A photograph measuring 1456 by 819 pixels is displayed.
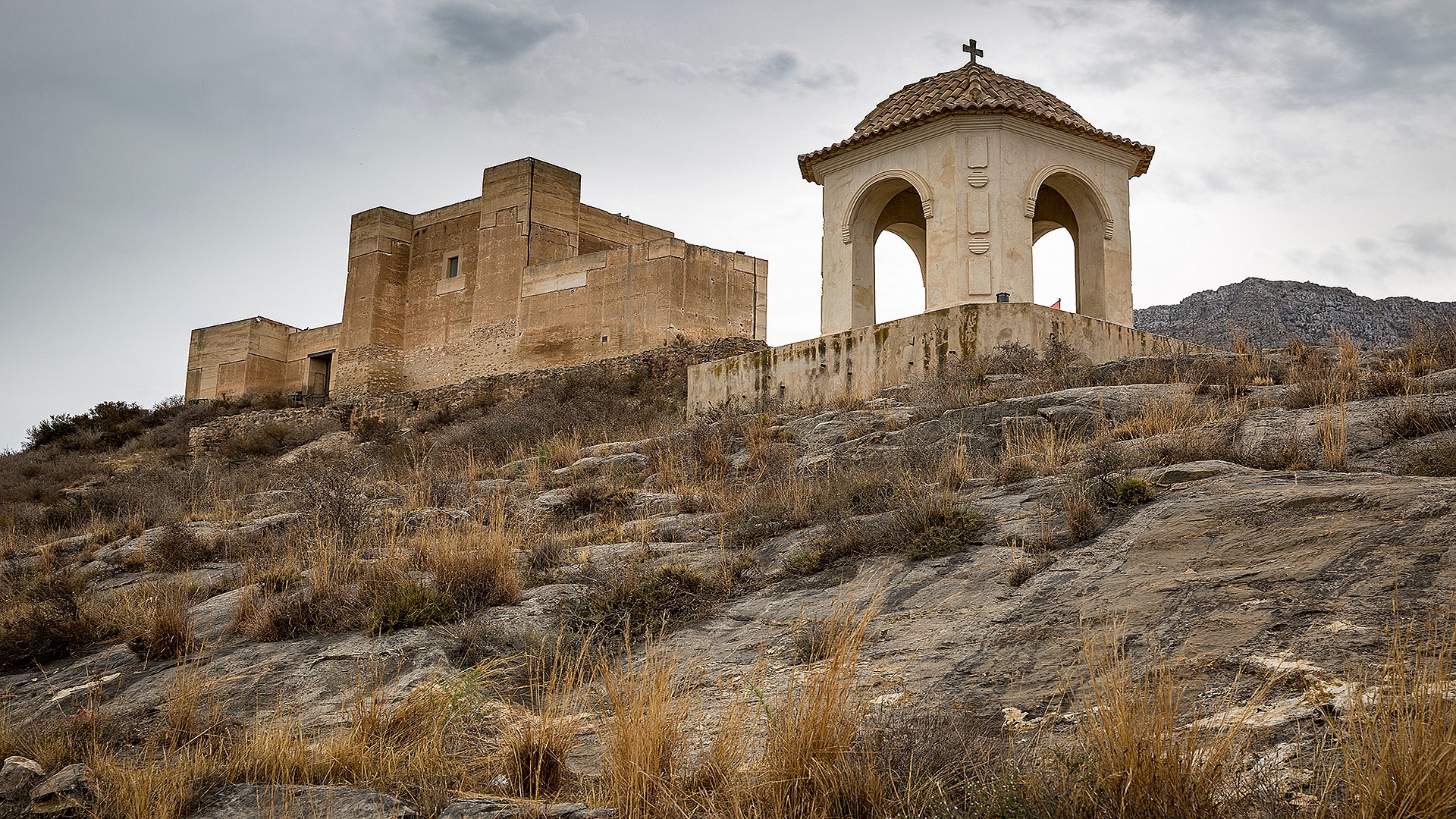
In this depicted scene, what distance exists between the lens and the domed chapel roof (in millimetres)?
13172

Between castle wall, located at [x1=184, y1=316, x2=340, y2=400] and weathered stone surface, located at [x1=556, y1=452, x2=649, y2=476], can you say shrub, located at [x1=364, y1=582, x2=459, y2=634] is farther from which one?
castle wall, located at [x1=184, y1=316, x2=340, y2=400]

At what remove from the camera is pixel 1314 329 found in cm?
2098

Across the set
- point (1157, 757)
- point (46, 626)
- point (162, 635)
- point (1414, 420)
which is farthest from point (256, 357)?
point (1157, 757)

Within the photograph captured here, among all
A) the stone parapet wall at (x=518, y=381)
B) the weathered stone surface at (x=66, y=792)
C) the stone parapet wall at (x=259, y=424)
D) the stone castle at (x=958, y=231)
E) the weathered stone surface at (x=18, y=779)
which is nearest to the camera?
the weathered stone surface at (x=66, y=792)

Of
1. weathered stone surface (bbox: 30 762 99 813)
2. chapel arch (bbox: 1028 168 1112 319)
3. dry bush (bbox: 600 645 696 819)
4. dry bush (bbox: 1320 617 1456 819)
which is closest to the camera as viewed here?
dry bush (bbox: 1320 617 1456 819)

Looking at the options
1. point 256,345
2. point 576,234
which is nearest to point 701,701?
point 576,234

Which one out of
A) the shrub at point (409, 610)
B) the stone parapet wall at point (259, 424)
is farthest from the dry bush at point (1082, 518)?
the stone parapet wall at point (259, 424)

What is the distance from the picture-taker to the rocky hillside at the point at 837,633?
321 cm

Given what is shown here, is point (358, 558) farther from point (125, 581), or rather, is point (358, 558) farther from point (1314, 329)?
point (1314, 329)

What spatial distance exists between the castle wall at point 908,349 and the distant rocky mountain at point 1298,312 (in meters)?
7.77

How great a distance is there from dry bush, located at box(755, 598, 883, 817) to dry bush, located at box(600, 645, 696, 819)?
31 centimetres

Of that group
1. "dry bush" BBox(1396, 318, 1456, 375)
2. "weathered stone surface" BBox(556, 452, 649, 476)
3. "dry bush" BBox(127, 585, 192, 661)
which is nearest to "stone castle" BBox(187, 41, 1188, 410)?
"weathered stone surface" BBox(556, 452, 649, 476)

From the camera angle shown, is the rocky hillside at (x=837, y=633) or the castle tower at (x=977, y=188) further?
the castle tower at (x=977, y=188)

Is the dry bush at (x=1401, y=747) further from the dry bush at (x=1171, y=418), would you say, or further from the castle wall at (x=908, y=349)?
the castle wall at (x=908, y=349)
